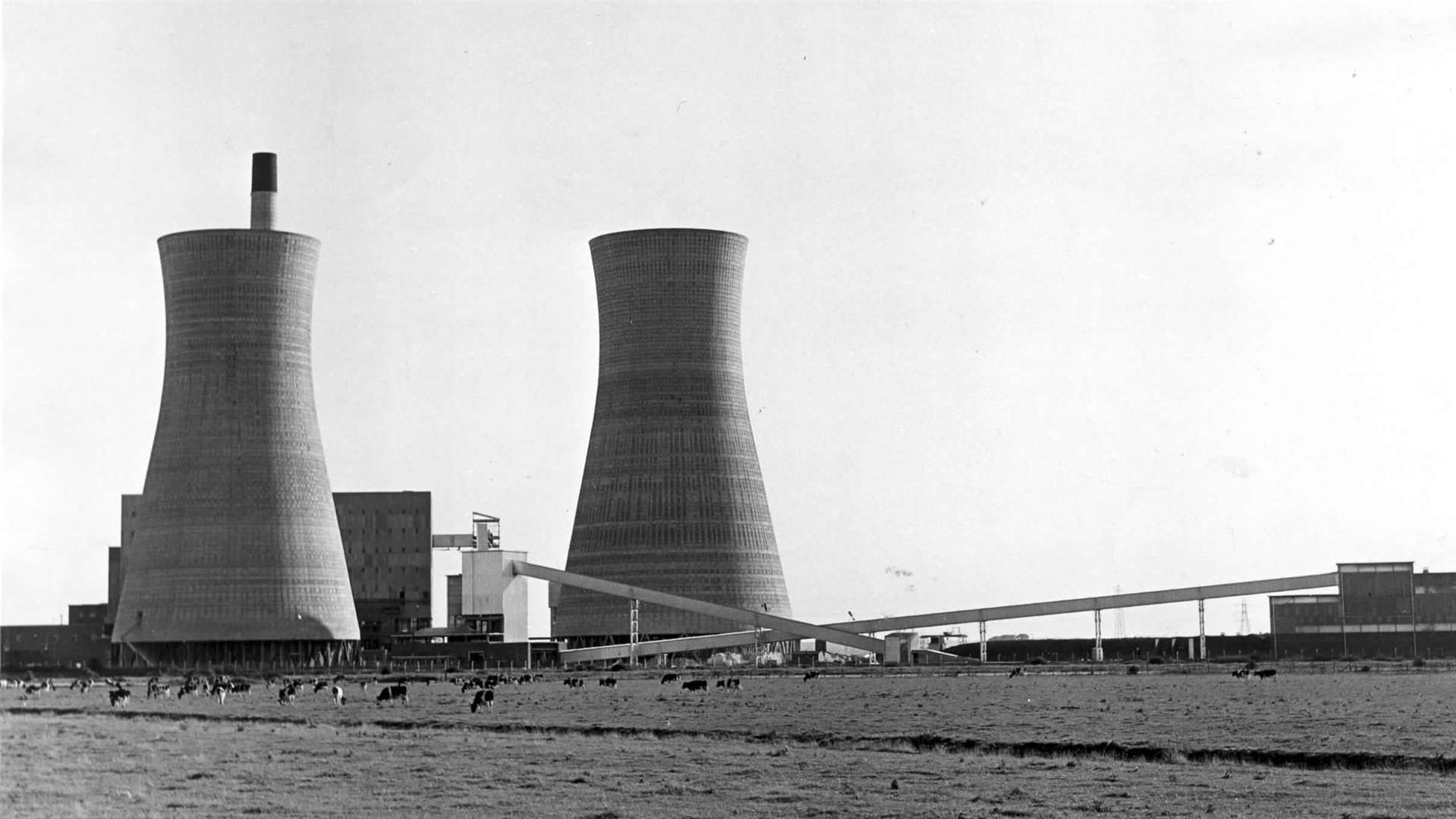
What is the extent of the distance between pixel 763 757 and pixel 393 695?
815 inches

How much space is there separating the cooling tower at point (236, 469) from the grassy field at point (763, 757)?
28.5m

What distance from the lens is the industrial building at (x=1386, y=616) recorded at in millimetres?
82625

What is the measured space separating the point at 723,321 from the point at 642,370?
407 centimetres

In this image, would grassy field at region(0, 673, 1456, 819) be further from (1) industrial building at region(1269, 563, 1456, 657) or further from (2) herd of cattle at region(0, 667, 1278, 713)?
(1) industrial building at region(1269, 563, 1456, 657)

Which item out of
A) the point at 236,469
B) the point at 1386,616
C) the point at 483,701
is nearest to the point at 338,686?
the point at 483,701

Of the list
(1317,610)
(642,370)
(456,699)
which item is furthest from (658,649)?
(456,699)

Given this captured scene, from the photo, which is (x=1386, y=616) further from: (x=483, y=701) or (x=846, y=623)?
(x=483, y=701)

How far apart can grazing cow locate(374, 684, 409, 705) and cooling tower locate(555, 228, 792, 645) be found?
103ft

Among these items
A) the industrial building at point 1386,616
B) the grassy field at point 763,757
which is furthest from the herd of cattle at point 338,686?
the industrial building at point 1386,616

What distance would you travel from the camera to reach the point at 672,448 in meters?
73.9

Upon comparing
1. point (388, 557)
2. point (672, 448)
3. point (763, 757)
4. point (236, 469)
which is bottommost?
point (763, 757)

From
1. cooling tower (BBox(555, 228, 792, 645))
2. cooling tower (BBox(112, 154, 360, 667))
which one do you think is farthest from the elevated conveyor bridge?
cooling tower (BBox(112, 154, 360, 667))

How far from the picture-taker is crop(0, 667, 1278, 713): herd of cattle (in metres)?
41.2

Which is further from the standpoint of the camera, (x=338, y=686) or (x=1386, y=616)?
(x=1386, y=616)
